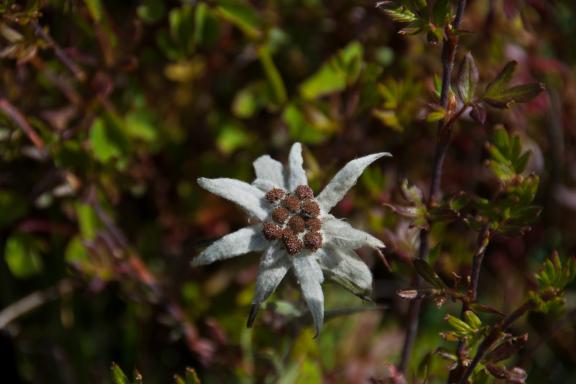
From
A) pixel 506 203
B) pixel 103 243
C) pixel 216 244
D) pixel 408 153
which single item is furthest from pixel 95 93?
pixel 506 203

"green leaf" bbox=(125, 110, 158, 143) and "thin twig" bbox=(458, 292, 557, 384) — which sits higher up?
"green leaf" bbox=(125, 110, 158, 143)

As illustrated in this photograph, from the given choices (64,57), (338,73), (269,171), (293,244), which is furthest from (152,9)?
(293,244)

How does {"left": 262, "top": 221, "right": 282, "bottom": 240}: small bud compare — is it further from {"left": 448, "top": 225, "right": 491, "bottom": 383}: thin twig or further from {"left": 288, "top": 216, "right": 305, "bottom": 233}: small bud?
{"left": 448, "top": 225, "right": 491, "bottom": 383}: thin twig

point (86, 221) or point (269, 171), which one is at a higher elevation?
point (269, 171)

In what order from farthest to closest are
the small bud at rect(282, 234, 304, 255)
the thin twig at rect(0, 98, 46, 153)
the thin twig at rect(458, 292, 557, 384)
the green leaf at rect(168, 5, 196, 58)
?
1. the green leaf at rect(168, 5, 196, 58)
2. the thin twig at rect(0, 98, 46, 153)
3. the small bud at rect(282, 234, 304, 255)
4. the thin twig at rect(458, 292, 557, 384)

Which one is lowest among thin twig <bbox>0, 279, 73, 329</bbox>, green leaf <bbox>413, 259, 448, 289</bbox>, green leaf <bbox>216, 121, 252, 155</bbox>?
thin twig <bbox>0, 279, 73, 329</bbox>

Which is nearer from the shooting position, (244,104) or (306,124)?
(306,124)

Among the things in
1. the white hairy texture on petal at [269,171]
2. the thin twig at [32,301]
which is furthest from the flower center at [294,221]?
the thin twig at [32,301]

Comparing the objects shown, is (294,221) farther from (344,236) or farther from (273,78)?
(273,78)

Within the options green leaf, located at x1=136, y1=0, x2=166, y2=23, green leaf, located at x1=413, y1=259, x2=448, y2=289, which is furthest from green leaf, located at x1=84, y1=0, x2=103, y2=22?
green leaf, located at x1=413, y1=259, x2=448, y2=289
